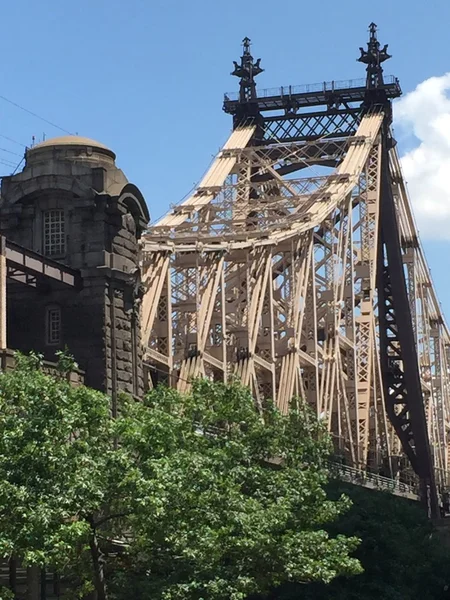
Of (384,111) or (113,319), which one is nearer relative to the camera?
(113,319)

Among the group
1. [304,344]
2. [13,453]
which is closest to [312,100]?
[304,344]

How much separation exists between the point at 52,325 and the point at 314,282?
34316mm

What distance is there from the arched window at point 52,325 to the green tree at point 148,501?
297 inches

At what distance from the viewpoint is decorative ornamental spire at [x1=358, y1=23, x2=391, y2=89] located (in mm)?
110938

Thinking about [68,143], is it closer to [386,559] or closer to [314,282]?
[386,559]

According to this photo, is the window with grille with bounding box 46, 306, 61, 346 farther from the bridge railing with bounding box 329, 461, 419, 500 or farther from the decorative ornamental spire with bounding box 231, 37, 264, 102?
the decorative ornamental spire with bounding box 231, 37, 264, 102

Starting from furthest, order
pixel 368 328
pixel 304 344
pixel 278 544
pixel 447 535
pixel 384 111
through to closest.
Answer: pixel 384 111 → pixel 368 328 → pixel 304 344 → pixel 447 535 → pixel 278 544

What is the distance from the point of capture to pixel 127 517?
36.9 metres

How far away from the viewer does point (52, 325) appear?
5031 cm

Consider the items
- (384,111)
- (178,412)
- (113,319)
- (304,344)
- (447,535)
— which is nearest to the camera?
(178,412)

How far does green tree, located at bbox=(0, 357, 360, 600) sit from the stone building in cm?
634

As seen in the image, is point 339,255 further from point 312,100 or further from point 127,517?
point 127,517

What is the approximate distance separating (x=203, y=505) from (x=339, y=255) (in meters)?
55.6

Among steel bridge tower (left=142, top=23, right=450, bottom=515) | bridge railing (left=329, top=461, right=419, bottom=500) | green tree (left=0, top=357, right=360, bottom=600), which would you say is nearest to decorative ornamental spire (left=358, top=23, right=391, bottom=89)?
steel bridge tower (left=142, top=23, right=450, bottom=515)
